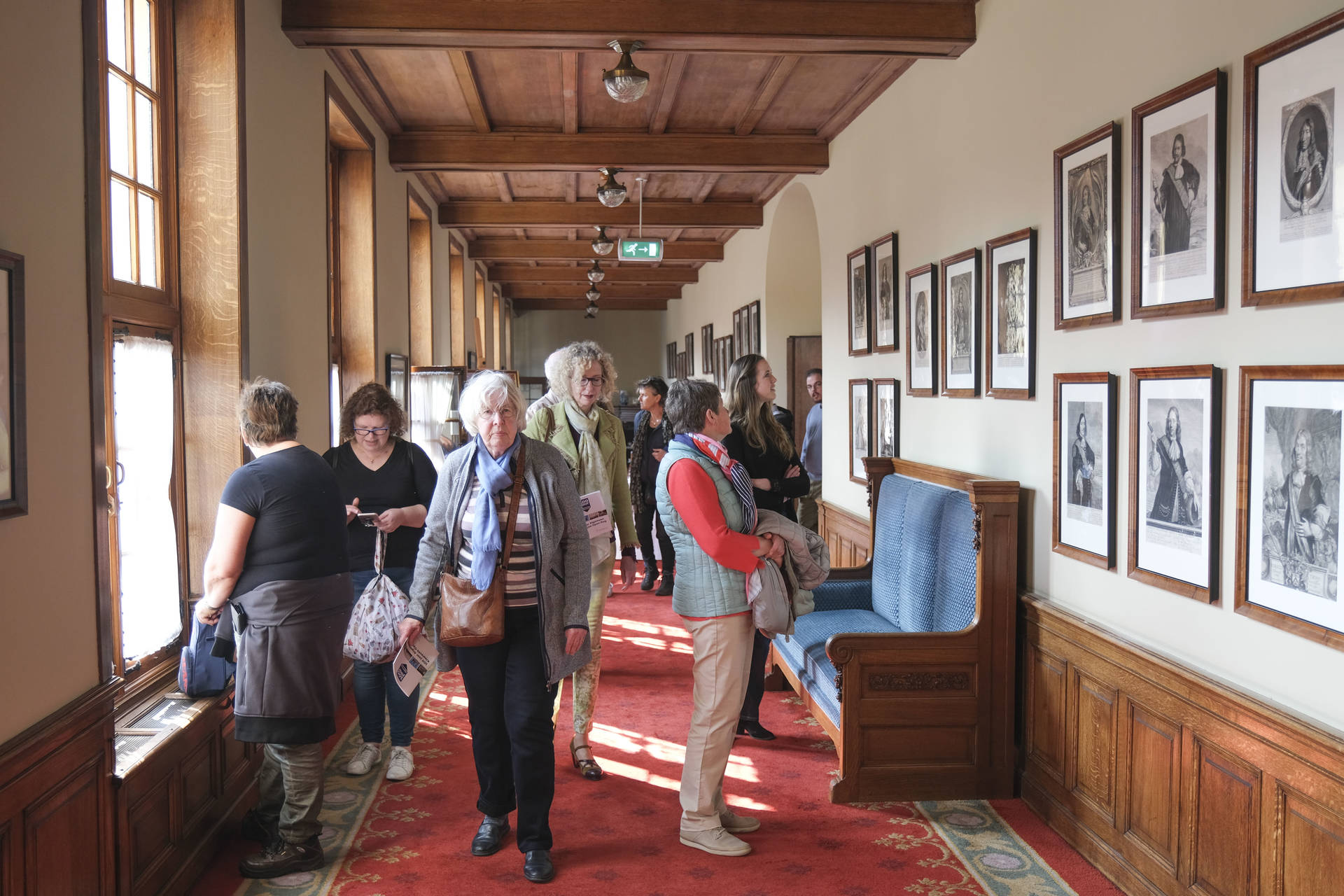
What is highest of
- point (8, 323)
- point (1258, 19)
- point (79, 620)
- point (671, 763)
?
point (1258, 19)

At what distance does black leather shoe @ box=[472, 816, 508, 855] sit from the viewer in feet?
12.5

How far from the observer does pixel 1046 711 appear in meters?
4.24

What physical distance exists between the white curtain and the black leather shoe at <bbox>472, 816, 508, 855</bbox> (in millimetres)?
1364

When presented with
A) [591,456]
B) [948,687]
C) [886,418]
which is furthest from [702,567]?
[886,418]

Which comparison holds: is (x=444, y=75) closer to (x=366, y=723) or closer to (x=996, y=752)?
(x=366, y=723)

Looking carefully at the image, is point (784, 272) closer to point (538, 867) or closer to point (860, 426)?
point (860, 426)

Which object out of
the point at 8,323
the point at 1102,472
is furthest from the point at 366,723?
the point at 1102,472

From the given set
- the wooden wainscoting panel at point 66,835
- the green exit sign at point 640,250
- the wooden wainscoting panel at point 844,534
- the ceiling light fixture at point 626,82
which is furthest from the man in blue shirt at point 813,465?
the wooden wainscoting panel at point 66,835

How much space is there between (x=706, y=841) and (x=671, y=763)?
100cm

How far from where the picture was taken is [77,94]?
9.24ft

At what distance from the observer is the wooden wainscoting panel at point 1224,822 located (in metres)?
2.93

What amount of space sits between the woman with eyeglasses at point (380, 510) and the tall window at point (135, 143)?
1002mm

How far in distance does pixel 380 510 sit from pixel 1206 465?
10.6ft

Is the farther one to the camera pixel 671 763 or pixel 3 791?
pixel 671 763
